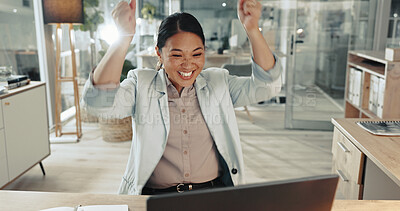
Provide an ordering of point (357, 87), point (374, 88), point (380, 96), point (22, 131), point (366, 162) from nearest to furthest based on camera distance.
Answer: point (366, 162) → point (22, 131) → point (380, 96) → point (374, 88) → point (357, 87)

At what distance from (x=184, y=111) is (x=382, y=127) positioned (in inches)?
39.5

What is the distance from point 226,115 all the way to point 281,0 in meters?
2.93

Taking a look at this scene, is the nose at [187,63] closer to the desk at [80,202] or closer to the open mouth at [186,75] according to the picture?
the open mouth at [186,75]

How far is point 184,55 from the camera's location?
136 centimetres

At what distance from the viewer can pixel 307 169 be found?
3.09 metres

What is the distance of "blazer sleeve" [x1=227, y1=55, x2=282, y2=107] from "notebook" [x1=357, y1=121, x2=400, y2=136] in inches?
25.3

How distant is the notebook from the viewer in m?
1.74

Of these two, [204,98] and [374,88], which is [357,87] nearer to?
[374,88]

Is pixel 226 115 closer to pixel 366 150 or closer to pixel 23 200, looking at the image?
pixel 366 150

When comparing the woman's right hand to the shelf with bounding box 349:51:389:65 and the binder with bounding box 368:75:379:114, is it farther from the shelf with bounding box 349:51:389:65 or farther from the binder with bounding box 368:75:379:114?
the binder with bounding box 368:75:379:114

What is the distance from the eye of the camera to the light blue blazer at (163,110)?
137cm

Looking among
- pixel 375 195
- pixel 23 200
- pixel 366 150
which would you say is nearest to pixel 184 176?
pixel 23 200

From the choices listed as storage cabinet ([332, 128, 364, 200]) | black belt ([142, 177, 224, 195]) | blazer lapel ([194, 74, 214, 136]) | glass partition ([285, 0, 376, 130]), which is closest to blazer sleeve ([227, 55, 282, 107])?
blazer lapel ([194, 74, 214, 136])

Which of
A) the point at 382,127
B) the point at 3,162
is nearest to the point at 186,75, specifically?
the point at 382,127
